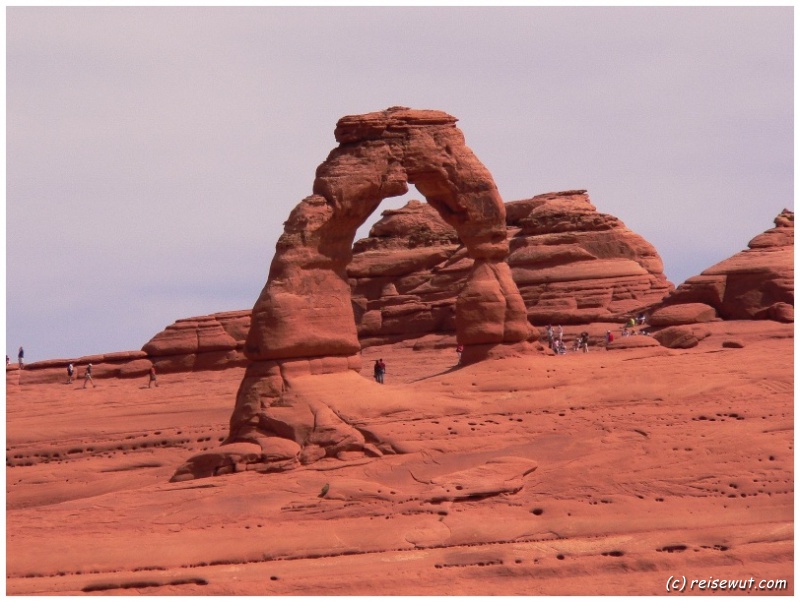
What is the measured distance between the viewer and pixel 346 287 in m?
29.6

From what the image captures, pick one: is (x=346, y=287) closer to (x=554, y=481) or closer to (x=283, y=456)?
(x=283, y=456)

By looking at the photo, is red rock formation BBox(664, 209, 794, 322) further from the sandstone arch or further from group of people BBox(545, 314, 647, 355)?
the sandstone arch

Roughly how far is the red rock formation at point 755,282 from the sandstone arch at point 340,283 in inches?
345

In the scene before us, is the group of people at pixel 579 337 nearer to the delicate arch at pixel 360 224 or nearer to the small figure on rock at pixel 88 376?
the delicate arch at pixel 360 224

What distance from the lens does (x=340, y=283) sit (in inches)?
1158

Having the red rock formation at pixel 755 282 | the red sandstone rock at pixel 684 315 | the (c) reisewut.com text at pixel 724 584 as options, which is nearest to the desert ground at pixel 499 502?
the (c) reisewut.com text at pixel 724 584

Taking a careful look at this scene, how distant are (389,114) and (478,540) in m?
9.05

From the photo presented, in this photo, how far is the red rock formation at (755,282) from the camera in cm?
3775

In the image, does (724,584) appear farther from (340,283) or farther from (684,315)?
(684,315)

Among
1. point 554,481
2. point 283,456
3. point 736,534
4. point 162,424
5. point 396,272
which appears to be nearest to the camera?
point 736,534

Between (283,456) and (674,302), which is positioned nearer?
(283,456)

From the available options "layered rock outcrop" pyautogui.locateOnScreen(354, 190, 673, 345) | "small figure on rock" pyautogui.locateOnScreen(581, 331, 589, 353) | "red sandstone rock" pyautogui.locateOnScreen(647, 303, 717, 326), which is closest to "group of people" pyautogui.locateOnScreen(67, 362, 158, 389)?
"layered rock outcrop" pyautogui.locateOnScreen(354, 190, 673, 345)

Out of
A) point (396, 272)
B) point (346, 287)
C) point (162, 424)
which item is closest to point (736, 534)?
point (346, 287)

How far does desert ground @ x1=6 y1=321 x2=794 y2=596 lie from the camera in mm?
23250
